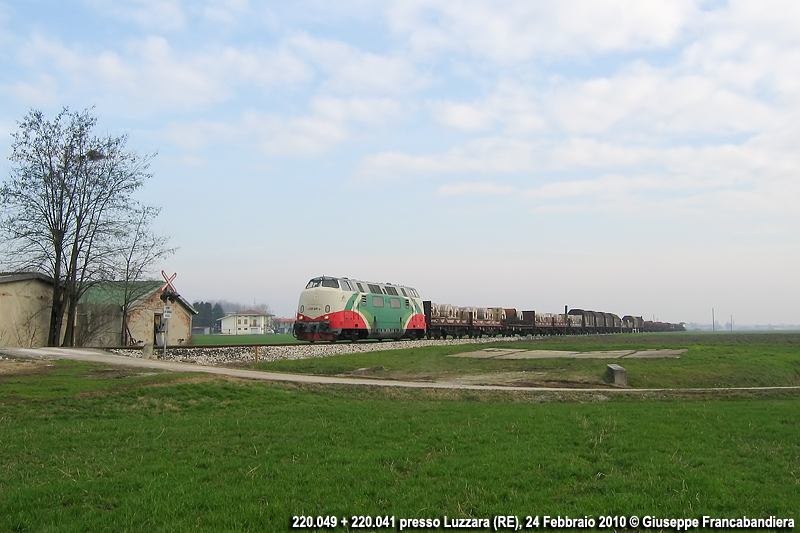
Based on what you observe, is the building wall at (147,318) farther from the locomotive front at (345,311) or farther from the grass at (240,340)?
the locomotive front at (345,311)

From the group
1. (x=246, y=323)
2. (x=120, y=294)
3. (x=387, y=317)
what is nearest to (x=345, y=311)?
(x=387, y=317)

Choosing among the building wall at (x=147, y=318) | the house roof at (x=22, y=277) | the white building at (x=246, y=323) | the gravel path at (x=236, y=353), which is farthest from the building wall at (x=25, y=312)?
the white building at (x=246, y=323)

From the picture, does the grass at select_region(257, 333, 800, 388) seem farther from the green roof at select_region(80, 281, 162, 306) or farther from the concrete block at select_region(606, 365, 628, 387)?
the green roof at select_region(80, 281, 162, 306)

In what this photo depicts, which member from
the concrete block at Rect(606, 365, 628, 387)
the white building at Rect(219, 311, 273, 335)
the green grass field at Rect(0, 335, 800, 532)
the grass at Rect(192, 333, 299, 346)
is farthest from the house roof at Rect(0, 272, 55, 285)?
the white building at Rect(219, 311, 273, 335)

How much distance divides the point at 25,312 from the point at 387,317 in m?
22.3

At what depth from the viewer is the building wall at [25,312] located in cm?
2933

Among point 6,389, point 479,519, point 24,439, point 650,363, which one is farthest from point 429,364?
point 479,519

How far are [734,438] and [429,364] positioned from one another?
1706 cm

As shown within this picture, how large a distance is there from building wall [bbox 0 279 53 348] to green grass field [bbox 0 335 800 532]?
55.4ft

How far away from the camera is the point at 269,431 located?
10492 mm

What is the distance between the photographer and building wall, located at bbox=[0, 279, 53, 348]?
2933 cm

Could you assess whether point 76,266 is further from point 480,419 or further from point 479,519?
point 479,519

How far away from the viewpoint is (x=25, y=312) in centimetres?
3109

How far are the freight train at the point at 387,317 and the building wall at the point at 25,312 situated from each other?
45.9 ft
